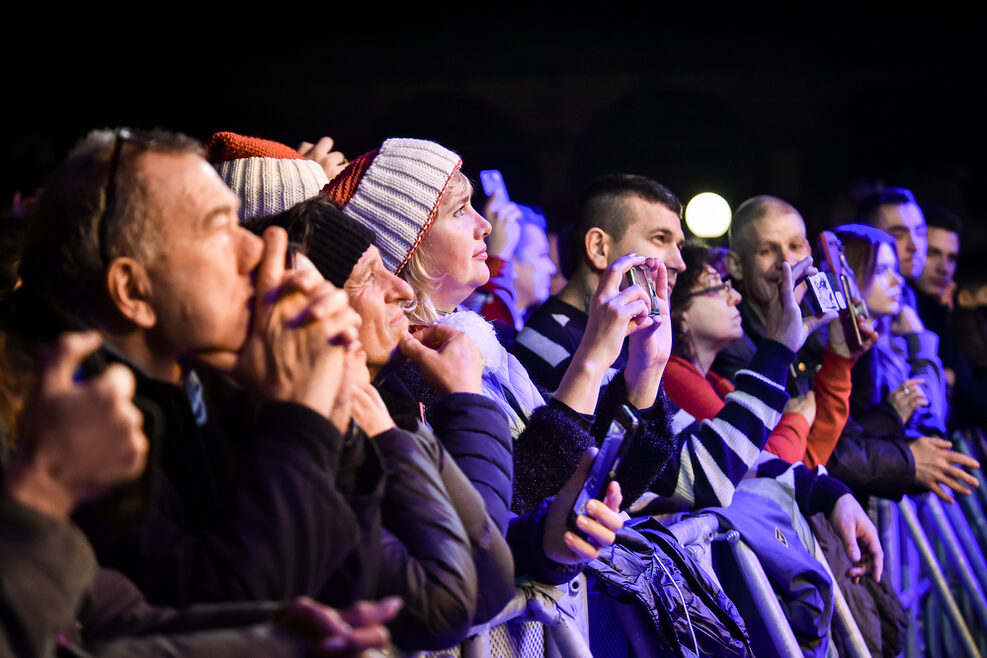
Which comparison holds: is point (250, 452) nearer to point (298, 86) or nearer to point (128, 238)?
point (128, 238)

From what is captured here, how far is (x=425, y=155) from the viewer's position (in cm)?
262

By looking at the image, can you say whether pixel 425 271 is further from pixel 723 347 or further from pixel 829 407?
pixel 829 407

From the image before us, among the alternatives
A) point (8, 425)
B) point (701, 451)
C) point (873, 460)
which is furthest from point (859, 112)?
point (8, 425)

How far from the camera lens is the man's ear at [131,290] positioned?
1.41 m

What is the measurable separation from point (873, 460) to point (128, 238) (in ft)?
10.3

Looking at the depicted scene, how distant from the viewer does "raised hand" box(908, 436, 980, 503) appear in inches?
156

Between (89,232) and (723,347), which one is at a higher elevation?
(723,347)

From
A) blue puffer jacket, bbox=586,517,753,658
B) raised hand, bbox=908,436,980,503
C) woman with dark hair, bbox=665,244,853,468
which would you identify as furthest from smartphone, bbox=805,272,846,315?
blue puffer jacket, bbox=586,517,753,658

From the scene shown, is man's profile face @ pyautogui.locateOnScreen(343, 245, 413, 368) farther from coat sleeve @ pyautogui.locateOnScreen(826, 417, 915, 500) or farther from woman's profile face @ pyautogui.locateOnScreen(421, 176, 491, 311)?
coat sleeve @ pyautogui.locateOnScreen(826, 417, 915, 500)

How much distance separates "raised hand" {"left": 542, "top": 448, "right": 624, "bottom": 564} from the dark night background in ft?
30.2

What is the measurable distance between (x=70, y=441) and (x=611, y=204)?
2.75 metres

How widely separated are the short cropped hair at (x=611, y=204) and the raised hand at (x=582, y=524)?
1735 millimetres

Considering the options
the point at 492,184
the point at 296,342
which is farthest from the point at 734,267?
the point at 296,342

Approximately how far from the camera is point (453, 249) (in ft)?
8.71
